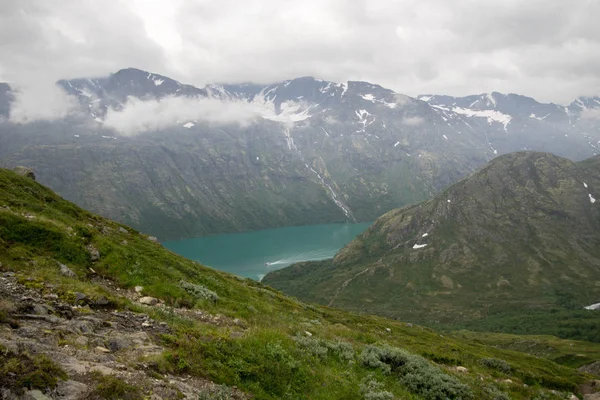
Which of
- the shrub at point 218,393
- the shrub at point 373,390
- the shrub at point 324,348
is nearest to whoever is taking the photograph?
the shrub at point 218,393

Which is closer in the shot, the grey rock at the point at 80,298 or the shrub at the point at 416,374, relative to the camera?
the grey rock at the point at 80,298

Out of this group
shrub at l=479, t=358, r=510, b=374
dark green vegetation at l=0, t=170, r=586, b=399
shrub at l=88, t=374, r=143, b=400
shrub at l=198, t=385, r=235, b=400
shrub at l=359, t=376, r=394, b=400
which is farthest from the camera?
→ shrub at l=479, t=358, r=510, b=374

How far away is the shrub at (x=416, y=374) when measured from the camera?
62.1 feet

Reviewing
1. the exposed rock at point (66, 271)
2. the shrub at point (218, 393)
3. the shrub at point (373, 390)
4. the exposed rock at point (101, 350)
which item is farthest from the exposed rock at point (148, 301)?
the shrub at point (373, 390)

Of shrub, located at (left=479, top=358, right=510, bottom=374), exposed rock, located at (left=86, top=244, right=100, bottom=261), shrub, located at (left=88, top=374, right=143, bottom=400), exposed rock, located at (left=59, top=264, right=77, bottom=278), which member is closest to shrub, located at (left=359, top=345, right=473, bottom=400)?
shrub, located at (left=88, top=374, right=143, bottom=400)

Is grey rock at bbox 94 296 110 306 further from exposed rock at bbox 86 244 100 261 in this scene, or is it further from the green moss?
exposed rock at bbox 86 244 100 261

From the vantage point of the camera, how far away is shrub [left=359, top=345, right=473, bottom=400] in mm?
18922

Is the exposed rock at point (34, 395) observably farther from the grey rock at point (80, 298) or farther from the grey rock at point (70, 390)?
the grey rock at point (80, 298)

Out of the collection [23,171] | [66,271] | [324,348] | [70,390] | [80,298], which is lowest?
[324,348]

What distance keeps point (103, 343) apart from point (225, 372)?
432 centimetres

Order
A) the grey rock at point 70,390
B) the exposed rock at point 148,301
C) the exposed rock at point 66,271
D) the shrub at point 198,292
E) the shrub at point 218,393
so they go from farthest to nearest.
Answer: the shrub at point 198,292 → the exposed rock at point 148,301 → the exposed rock at point 66,271 → the shrub at point 218,393 → the grey rock at point 70,390

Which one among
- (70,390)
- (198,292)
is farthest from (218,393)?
(198,292)

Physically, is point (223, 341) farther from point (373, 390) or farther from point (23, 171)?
point (23, 171)

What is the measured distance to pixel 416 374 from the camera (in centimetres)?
1959
